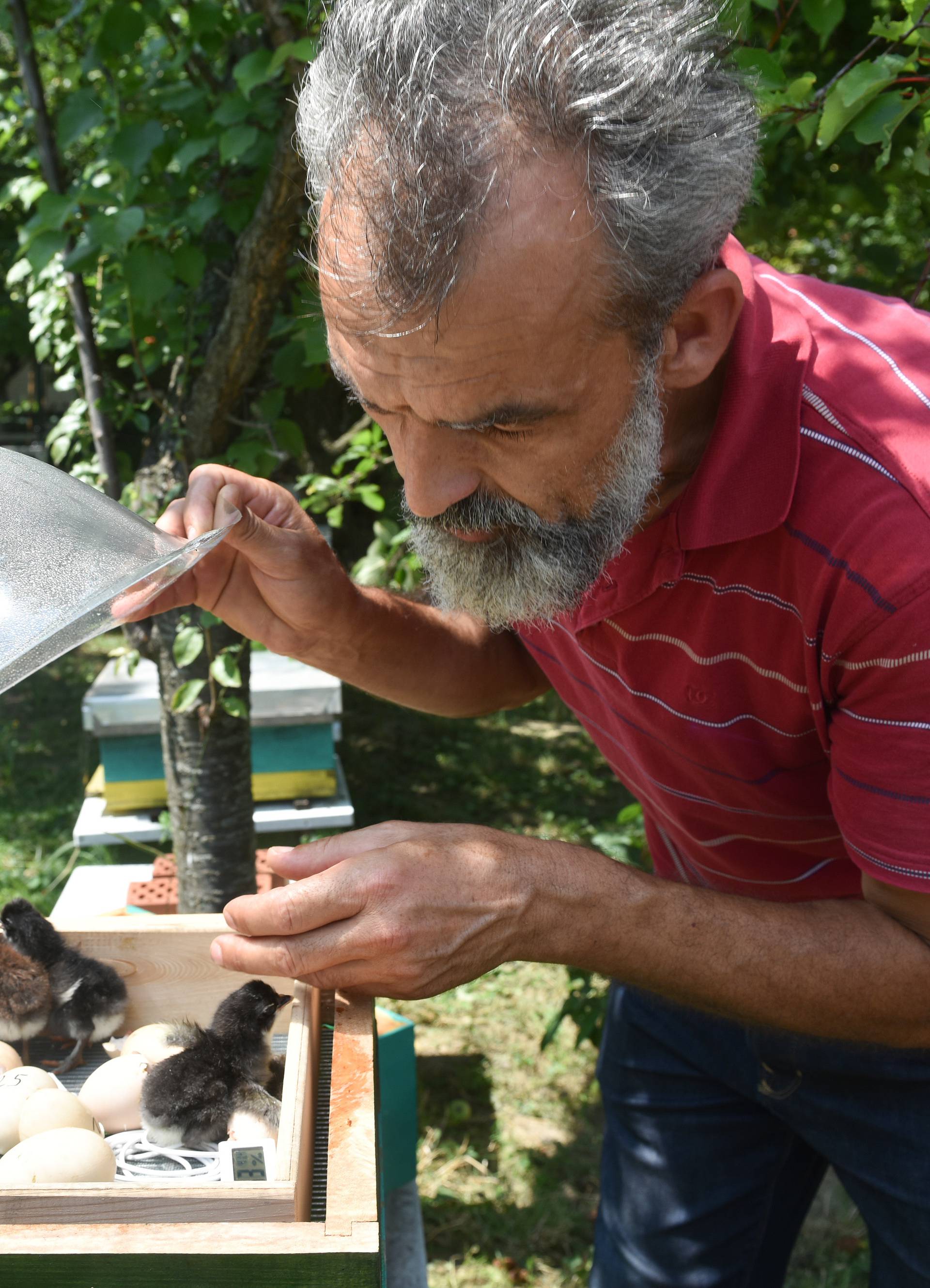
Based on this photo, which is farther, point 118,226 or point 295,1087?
point 118,226

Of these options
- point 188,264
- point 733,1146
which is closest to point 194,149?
point 188,264

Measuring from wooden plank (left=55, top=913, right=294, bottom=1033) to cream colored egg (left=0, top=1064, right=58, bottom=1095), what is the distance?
0.64 ft

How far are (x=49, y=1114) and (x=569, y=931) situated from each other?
2.17ft

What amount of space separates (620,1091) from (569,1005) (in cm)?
81

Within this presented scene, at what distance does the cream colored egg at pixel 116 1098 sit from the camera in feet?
4.78

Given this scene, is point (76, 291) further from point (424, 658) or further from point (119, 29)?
point (424, 658)

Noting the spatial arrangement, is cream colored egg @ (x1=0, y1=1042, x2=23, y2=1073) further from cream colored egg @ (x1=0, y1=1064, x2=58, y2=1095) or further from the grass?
the grass

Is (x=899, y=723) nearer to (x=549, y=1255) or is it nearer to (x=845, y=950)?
(x=845, y=950)

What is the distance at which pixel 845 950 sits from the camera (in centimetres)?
135

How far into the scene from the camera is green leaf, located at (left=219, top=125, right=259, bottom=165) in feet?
6.85

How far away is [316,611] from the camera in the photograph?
5.96ft

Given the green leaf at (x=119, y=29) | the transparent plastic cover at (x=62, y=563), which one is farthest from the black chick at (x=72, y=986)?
the green leaf at (x=119, y=29)

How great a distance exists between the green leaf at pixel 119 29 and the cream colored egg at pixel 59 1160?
6.57ft

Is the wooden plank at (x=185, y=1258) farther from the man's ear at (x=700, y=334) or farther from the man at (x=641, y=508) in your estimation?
the man's ear at (x=700, y=334)
